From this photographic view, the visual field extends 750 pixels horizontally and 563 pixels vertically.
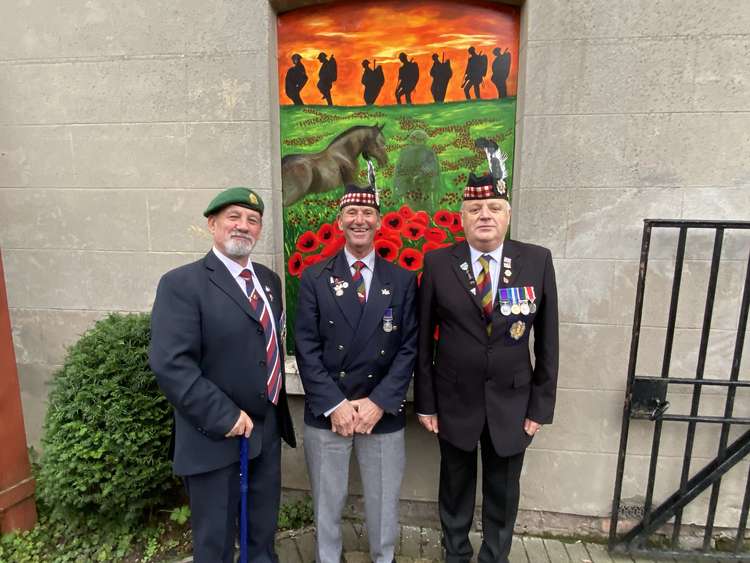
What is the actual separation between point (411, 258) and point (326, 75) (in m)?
1.37

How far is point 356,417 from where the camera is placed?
231 centimetres

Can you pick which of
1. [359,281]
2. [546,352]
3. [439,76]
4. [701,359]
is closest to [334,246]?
[359,281]

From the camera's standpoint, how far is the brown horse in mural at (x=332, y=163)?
3092 millimetres

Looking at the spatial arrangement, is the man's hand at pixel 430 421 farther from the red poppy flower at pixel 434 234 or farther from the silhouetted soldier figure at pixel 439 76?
the silhouetted soldier figure at pixel 439 76

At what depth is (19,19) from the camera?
3068 millimetres

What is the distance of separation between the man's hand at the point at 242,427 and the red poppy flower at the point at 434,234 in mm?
1674

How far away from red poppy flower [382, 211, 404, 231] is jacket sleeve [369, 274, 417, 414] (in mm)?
807

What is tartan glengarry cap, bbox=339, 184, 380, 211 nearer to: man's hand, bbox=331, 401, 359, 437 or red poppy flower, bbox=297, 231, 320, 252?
red poppy flower, bbox=297, 231, 320, 252

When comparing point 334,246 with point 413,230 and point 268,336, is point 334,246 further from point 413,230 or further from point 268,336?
point 268,336

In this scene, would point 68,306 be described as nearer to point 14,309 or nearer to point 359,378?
point 14,309

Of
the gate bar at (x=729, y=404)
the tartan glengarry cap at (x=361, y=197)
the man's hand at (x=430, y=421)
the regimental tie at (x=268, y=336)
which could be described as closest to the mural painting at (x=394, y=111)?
the tartan glengarry cap at (x=361, y=197)

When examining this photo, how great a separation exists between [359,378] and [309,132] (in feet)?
5.77

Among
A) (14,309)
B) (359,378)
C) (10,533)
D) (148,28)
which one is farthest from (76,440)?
(148,28)

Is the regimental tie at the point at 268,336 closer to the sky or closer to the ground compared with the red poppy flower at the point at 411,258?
closer to the ground
